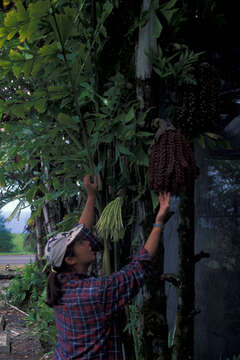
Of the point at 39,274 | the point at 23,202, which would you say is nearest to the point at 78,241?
the point at 23,202

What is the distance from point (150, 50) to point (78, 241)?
3.85ft

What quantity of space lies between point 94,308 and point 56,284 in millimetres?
230

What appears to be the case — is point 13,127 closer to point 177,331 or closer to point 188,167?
point 188,167

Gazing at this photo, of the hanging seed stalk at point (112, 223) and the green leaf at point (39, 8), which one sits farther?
the hanging seed stalk at point (112, 223)

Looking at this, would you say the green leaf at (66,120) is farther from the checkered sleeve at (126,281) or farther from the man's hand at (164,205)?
the checkered sleeve at (126,281)

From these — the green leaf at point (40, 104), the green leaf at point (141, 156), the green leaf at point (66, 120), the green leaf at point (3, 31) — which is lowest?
the green leaf at point (141, 156)

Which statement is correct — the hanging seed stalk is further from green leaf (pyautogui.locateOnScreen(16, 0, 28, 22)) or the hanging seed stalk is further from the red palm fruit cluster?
green leaf (pyautogui.locateOnScreen(16, 0, 28, 22))

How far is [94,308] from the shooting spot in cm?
195

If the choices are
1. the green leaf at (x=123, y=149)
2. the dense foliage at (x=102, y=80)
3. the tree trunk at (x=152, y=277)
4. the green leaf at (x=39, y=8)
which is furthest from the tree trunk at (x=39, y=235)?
the green leaf at (x=39, y=8)

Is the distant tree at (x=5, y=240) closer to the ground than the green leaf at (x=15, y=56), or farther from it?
closer to the ground

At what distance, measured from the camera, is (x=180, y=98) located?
2521 mm

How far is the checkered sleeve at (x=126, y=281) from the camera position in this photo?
190 centimetres

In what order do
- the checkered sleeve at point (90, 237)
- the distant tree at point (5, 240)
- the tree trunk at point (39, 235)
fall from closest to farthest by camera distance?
the checkered sleeve at point (90, 237)
the tree trunk at point (39, 235)
the distant tree at point (5, 240)

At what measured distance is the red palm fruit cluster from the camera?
183 cm
